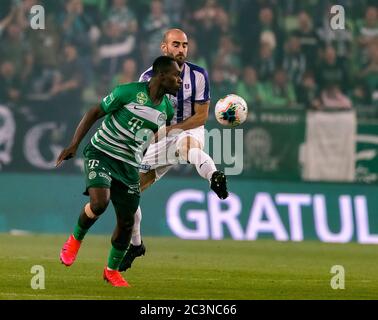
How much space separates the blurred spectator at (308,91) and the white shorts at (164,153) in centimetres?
596

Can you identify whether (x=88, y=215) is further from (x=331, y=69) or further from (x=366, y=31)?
(x=366, y=31)

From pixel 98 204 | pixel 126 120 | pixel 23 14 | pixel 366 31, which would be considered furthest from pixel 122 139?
pixel 366 31

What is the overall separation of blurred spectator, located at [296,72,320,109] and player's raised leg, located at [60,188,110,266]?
8.08 meters

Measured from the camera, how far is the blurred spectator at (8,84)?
17.6 metres

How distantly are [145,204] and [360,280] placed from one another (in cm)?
588

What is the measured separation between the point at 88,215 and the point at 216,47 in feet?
27.6

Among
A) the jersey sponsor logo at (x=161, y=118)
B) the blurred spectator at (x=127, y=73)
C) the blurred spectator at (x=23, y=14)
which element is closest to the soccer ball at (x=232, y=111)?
the jersey sponsor logo at (x=161, y=118)

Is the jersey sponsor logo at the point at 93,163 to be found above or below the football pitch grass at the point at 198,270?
above

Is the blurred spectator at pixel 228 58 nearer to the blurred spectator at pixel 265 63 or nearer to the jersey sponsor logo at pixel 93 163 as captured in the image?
the blurred spectator at pixel 265 63

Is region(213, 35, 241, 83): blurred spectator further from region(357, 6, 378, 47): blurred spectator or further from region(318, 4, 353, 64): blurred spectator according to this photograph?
region(357, 6, 378, 47): blurred spectator

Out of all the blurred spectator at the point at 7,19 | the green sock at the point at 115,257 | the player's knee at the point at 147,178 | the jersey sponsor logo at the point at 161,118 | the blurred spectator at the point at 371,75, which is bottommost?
the green sock at the point at 115,257

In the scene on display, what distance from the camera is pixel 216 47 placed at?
719 inches
